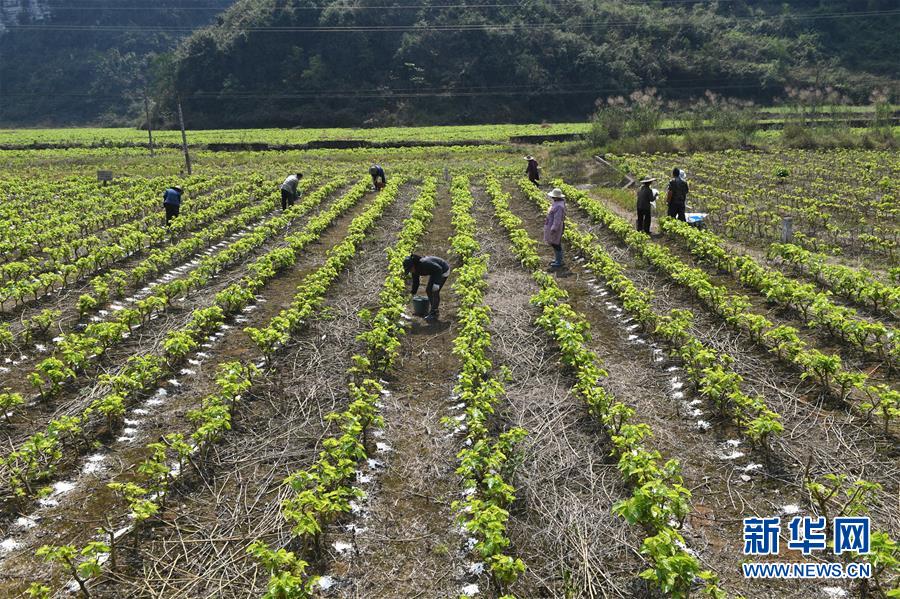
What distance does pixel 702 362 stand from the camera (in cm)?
766

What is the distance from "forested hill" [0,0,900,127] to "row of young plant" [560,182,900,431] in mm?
55484

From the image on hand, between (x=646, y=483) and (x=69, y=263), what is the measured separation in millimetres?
Answer: 13531

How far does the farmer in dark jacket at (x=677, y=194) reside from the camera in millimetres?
15273

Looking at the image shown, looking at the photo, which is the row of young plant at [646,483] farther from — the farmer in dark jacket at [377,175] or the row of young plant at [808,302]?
the farmer in dark jacket at [377,175]

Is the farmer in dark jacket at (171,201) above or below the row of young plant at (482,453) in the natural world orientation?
above

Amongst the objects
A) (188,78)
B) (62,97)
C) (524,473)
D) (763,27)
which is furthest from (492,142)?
(62,97)

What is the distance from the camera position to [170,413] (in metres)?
7.59

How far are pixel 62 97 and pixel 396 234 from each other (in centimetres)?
9228

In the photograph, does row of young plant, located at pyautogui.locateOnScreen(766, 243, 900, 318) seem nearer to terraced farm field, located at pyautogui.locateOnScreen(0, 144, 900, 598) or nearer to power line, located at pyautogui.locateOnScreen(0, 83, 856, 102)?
terraced farm field, located at pyautogui.locateOnScreen(0, 144, 900, 598)

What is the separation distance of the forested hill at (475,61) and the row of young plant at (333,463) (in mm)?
57388

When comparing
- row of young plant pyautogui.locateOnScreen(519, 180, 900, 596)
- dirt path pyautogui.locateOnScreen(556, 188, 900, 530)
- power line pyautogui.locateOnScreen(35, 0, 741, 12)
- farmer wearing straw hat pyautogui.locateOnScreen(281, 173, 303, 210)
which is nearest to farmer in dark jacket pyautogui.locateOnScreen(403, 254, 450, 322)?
row of young plant pyautogui.locateOnScreen(519, 180, 900, 596)

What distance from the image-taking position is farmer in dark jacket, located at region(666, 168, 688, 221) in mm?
15273

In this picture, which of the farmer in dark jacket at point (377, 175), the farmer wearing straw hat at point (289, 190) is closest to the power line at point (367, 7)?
the farmer in dark jacket at point (377, 175)

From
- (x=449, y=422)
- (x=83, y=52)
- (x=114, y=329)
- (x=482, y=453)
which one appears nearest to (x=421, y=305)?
(x=449, y=422)
